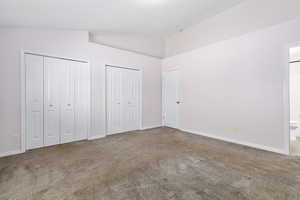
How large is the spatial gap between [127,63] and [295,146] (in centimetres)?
462

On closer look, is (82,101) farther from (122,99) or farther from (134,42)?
(134,42)

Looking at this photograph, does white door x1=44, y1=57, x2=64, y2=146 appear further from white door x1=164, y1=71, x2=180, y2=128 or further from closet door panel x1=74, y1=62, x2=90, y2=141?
white door x1=164, y1=71, x2=180, y2=128

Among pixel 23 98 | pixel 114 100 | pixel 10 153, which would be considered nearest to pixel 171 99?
pixel 114 100

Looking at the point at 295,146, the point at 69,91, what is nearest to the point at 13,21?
the point at 69,91

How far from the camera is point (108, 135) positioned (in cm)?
399

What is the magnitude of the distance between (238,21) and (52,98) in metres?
4.84

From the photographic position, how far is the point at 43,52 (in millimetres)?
3008

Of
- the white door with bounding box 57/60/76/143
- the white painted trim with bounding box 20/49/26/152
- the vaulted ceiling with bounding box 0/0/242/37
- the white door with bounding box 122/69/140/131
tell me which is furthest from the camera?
the white door with bounding box 122/69/140/131

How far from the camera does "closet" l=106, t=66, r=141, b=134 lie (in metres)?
4.04

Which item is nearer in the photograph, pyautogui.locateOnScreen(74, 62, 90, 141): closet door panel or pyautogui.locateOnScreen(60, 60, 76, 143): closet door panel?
pyautogui.locateOnScreen(60, 60, 76, 143): closet door panel

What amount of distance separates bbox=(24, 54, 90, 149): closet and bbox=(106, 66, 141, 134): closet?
65cm

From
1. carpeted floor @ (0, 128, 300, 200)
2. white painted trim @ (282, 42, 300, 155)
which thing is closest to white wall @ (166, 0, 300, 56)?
white painted trim @ (282, 42, 300, 155)

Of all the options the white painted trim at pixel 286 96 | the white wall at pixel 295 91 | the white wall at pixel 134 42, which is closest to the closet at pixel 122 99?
the white wall at pixel 134 42

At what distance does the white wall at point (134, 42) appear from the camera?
4166 millimetres
